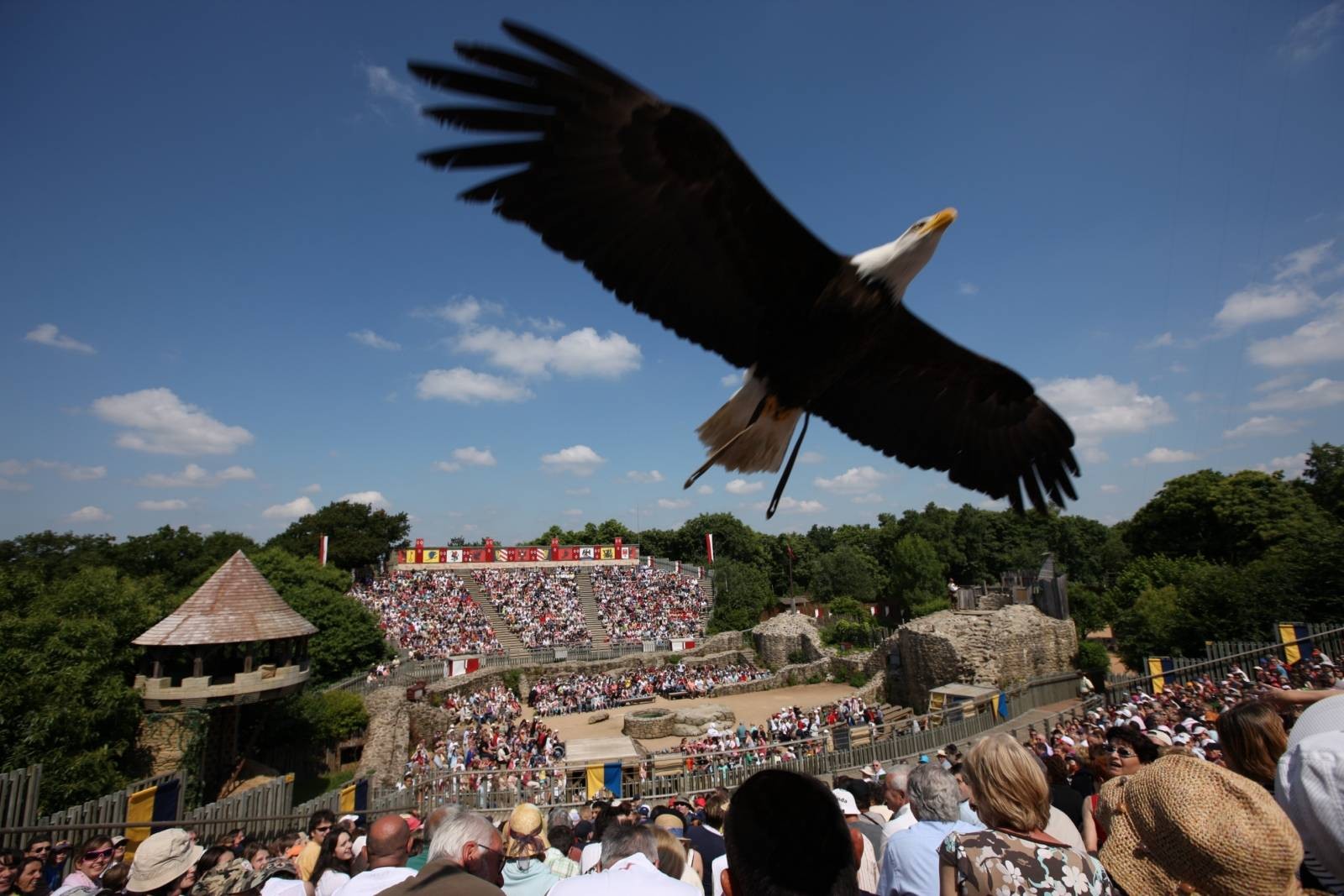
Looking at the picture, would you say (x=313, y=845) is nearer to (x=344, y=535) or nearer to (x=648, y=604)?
(x=648, y=604)

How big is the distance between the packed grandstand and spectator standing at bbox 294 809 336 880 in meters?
25.8

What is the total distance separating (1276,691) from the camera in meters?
2.59

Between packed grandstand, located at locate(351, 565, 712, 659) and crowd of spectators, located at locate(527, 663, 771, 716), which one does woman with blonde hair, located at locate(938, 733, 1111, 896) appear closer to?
crowd of spectators, located at locate(527, 663, 771, 716)

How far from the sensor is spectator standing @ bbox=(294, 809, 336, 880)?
3.74 metres

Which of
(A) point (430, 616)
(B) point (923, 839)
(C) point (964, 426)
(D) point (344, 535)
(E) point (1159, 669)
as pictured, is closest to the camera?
(B) point (923, 839)

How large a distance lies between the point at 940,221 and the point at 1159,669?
1635cm

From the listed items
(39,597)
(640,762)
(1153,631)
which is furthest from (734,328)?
(1153,631)

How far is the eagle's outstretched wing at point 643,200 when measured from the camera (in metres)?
2.56

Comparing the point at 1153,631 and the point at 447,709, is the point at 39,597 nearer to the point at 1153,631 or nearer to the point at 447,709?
the point at 447,709

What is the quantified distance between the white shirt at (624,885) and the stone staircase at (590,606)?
102 ft

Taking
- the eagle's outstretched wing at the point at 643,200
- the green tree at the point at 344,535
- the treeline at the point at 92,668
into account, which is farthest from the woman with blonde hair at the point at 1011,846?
the green tree at the point at 344,535

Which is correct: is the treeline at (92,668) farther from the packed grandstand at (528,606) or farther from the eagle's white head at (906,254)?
the eagle's white head at (906,254)

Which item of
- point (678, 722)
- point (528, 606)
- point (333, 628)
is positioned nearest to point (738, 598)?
point (528, 606)

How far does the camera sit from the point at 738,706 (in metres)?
Result: 24.6
